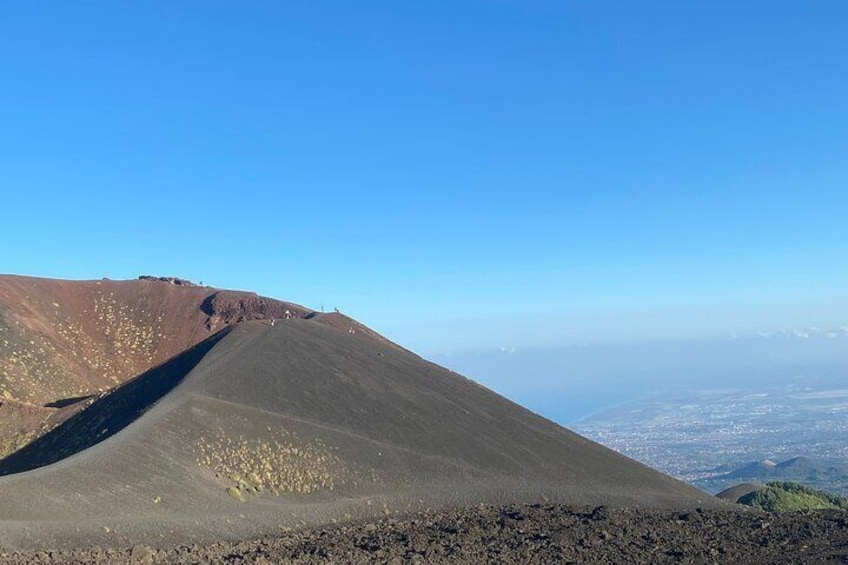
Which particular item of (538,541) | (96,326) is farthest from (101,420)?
(96,326)

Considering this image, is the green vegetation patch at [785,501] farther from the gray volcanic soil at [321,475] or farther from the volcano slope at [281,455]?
the gray volcanic soil at [321,475]

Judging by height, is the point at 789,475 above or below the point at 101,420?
below

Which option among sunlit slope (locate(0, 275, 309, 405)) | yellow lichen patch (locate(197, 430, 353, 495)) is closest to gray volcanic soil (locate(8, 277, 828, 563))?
yellow lichen patch (locate(197, 430, 353, 495))

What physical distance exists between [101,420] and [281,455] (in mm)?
15566

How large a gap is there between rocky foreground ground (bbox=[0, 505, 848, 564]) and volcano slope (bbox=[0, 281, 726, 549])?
191 cm

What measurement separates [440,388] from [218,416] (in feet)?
70.2

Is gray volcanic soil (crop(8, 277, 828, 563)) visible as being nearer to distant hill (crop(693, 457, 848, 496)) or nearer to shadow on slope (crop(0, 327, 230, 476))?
shadow on slope (crop(0, 327, 230, 476))

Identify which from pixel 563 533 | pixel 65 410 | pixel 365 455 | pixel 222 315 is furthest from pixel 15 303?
pixel 563 533

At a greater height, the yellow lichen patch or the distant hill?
the yellow lichen patch

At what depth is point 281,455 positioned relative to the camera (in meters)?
41.5

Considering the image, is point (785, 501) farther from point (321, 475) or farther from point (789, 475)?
point (789, 475)

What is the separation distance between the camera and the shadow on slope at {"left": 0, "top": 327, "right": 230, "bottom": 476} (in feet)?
148

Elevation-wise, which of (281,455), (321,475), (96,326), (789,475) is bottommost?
(789,475)

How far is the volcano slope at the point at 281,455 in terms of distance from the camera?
31.3 m
